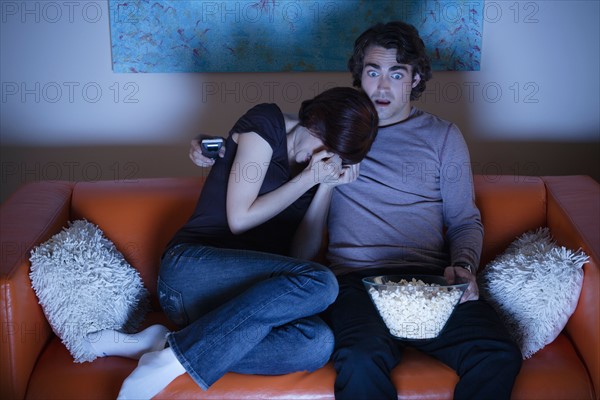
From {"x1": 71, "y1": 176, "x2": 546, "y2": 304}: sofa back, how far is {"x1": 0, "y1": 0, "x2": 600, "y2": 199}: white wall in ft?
1.67

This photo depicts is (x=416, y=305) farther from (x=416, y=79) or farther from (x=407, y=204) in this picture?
(x=416, y=79)

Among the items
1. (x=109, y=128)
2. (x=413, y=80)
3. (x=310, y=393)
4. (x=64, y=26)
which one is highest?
(x=64, y=26)

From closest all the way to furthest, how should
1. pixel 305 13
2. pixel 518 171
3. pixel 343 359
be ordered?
pixel 343 359 → pixel 305 13 → pixel 518 171

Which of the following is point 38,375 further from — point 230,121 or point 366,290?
point 230,121

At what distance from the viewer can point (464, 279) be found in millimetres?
1821

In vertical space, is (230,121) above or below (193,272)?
above

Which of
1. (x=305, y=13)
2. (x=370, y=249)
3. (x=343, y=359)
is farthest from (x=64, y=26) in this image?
(x=343, y=359)

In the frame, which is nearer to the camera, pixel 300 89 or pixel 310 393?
pixel 310 393

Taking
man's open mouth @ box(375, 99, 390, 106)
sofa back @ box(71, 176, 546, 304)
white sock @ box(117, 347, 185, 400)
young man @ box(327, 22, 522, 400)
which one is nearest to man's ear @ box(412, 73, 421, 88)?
young man @ box(327, 22, 522, 400)

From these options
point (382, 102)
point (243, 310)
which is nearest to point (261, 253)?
point (243, 310)

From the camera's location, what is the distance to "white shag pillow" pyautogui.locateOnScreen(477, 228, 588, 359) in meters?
1.81

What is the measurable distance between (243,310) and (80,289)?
0.44 m

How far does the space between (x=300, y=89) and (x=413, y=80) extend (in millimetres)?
648

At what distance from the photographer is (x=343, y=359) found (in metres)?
1.72
